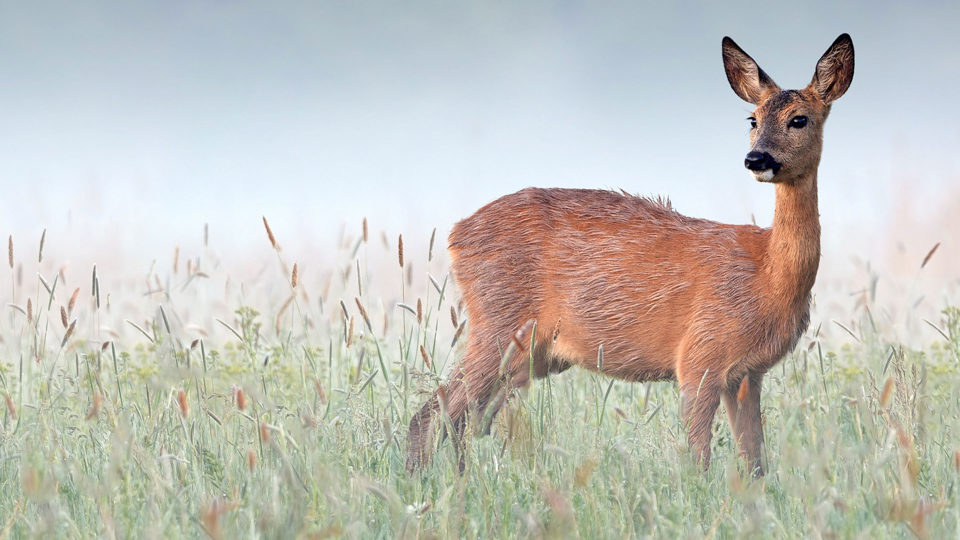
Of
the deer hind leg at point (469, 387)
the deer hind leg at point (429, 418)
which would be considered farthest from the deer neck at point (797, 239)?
the deer hind leg at point (429, 418)

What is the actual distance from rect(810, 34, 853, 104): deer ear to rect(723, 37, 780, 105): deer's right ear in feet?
0.81

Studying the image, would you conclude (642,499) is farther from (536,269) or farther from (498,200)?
(498,200)

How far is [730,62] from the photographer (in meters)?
6.23

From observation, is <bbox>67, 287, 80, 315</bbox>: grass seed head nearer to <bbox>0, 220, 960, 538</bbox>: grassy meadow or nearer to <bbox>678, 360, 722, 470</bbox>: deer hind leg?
<bbox>0, 220, 960, 538</bbox>: grassy meadow

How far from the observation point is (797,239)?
583 cm

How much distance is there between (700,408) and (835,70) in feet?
6.42

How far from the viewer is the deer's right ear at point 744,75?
6.15 m

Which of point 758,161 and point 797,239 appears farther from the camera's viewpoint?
point 797,239

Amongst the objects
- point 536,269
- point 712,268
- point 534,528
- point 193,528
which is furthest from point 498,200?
point 534,528

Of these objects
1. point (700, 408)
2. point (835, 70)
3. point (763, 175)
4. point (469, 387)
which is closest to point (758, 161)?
point (763, 175)

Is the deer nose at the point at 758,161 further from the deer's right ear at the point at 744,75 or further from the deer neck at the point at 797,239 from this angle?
the deer's right ear at the point at 744,75

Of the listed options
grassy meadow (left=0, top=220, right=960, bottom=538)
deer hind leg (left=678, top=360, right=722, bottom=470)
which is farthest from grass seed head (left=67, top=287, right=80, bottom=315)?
deer hind leg (left=678, top=360, right=722, bottom=470)

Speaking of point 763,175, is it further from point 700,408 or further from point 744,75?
point 700,408

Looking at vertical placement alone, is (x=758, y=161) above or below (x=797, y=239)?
above
